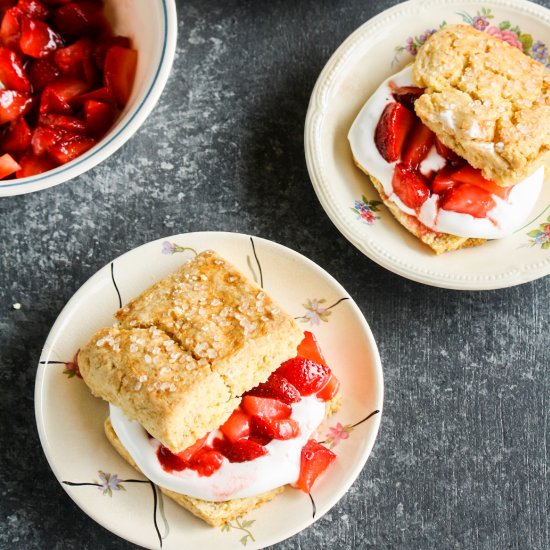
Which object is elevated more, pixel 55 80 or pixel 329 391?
pixel 55 80

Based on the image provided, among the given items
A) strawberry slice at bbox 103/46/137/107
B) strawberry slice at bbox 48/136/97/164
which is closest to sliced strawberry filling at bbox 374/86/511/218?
strawberry slice at bbox 103/46/137/107

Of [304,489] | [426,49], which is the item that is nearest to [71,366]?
[304,489]

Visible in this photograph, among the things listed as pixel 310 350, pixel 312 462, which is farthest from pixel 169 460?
pixel 310 350

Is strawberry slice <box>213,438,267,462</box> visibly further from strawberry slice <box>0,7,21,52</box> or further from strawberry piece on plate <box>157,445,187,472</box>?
strawberry slice <box>0,7,21,52</box>

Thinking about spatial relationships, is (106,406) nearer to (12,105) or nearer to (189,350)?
(189,350)

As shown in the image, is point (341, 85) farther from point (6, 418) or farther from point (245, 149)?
point (6, 418)
